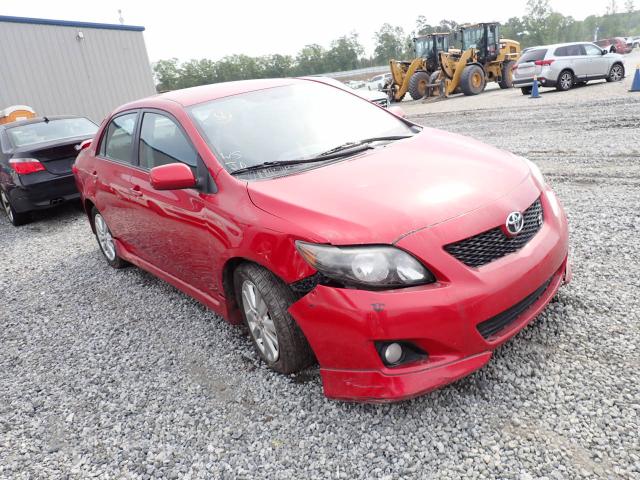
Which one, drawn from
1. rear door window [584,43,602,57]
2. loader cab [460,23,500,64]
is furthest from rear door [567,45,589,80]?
loader cab [460,23,500,64]

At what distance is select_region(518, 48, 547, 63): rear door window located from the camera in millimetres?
15545

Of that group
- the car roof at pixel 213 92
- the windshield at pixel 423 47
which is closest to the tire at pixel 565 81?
the windshield at pixel 423 47

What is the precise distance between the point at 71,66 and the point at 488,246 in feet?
60.6

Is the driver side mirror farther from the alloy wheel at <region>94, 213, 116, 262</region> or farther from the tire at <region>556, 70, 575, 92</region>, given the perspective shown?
the tire at <region>556, 70, 575, 92</region>

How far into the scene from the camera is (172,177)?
8.93ft

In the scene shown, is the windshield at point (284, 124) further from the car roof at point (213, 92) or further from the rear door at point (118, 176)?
the rear door at point (118, 176)

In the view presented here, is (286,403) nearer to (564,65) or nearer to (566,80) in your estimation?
(564,65)

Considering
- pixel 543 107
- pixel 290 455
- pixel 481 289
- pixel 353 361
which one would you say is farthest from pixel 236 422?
pixel 543 107

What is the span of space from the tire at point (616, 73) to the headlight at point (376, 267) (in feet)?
58.9

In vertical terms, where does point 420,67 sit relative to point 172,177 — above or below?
below

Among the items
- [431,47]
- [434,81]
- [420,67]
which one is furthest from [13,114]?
[431,47]

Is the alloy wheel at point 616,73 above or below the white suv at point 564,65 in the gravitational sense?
below

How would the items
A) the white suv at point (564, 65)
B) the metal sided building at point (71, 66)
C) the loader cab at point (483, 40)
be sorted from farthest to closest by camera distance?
the loader cab at point (483, 40)
the metal sided building at point (71, 66)
the white suv at point (564, 65)

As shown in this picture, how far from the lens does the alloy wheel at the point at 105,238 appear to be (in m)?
4.80
